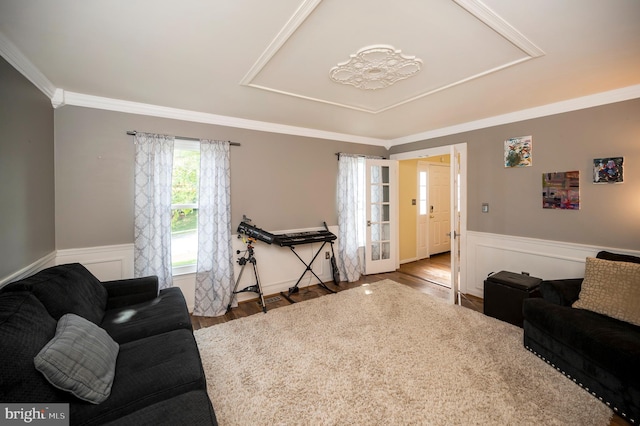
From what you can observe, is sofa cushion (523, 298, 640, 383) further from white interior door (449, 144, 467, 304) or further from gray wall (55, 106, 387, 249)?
gray wall (55, 106, 387, 249)

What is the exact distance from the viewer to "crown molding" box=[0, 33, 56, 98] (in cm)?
176

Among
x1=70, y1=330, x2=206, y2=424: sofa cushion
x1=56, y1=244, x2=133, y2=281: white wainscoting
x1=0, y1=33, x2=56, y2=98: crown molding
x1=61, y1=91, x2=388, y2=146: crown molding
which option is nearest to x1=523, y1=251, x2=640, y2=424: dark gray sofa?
x1=70, y1=330, x2=206, y2=424: sofa cushion

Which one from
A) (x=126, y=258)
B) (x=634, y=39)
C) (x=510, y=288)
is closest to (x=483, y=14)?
(x=634, y=39)

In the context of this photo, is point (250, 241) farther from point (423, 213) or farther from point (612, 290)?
point (423, 213)

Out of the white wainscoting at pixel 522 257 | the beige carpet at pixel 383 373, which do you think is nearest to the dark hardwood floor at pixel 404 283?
the beige carpet at pixel 383 373

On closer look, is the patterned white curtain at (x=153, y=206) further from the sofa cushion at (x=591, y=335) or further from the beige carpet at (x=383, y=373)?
the sofa cushion at (x=591, y=335)

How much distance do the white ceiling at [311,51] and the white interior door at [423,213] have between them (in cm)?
275

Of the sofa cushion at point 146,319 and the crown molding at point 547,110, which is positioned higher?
the crown molding at point 547,110

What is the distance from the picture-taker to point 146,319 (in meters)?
2.05

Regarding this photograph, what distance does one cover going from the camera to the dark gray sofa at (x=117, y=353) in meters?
1.11

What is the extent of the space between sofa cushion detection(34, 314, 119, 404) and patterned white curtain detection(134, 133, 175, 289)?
1.53 m

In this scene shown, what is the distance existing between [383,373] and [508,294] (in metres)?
1.79

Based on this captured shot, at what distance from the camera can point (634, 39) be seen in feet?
5.82

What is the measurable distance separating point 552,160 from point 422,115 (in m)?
1.59
